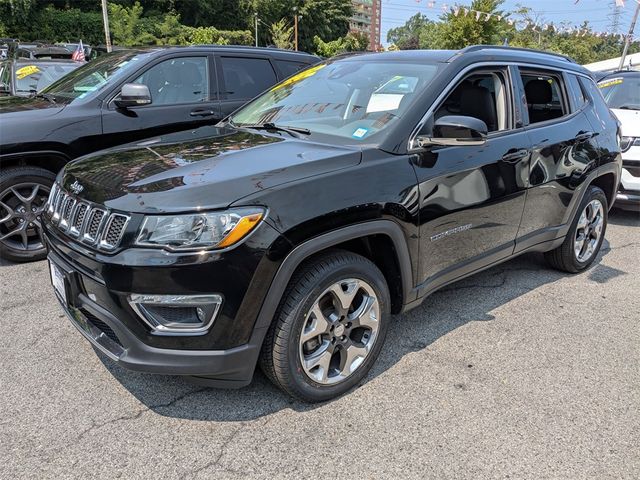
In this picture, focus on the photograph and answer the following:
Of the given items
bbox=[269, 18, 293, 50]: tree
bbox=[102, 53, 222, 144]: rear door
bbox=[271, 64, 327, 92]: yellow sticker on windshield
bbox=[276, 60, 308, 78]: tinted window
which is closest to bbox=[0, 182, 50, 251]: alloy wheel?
bbox=[102, 53, 222, 144]: rear door

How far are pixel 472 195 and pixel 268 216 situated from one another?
1.48m

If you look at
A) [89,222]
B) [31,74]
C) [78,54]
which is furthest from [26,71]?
[89,222]

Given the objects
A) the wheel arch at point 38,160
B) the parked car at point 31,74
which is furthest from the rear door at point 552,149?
the parked car at point 31,74

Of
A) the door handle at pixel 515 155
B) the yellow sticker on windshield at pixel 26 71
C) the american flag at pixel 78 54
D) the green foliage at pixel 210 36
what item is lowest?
the door handle at pixel 515 155

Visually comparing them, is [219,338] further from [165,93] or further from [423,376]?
[165,93]

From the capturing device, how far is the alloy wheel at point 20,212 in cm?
437

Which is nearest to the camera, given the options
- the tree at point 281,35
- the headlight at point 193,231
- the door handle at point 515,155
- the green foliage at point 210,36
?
the headlight at point 193,231

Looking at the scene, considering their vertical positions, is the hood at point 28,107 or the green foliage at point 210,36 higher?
the green foliage at point 210,36

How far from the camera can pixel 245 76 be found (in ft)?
18.4

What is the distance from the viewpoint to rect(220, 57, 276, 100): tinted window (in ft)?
17.9

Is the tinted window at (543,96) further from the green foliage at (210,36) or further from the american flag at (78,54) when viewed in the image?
the green foliage at (210,36)

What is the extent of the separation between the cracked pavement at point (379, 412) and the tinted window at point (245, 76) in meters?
2.87

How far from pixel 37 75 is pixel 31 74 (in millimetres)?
80

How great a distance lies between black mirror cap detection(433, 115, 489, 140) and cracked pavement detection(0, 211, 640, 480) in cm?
133
